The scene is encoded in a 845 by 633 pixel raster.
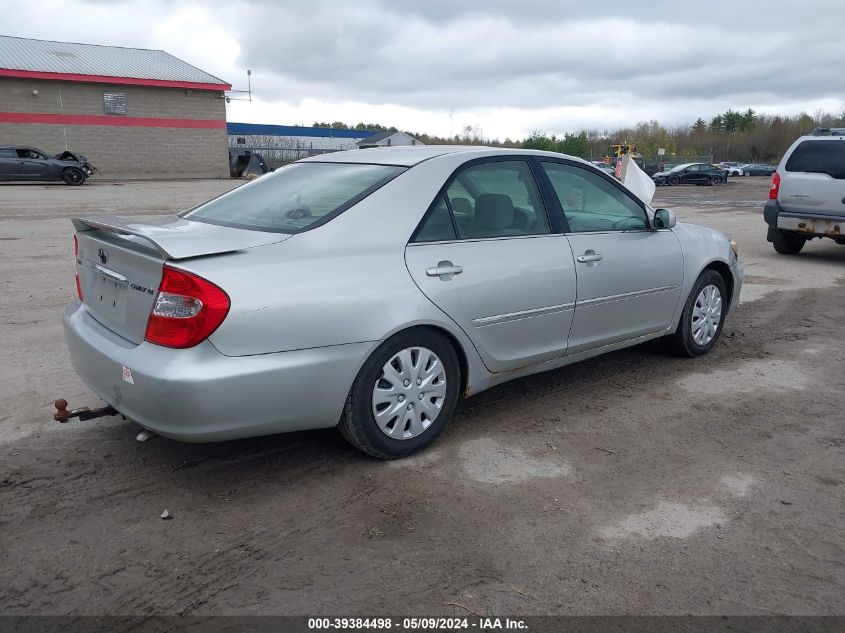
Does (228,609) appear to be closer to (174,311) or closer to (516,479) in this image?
(174,311)

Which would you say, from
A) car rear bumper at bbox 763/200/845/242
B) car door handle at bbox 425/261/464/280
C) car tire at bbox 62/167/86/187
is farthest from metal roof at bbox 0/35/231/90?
car door handle at bbox 425/261/464/280

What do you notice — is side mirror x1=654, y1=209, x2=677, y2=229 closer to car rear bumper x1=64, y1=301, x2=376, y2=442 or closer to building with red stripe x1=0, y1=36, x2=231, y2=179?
car rear bumper x1=64, y1=301, x2=376, y2=442

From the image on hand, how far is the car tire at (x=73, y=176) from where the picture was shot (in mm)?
26767

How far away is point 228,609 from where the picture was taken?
8.59ft

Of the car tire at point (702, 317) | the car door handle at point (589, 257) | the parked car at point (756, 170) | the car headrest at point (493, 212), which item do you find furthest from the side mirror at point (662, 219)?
the parked car at point (756, 170)

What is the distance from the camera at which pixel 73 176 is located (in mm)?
26922

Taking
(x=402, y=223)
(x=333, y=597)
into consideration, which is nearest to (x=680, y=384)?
(x=402, y=223)

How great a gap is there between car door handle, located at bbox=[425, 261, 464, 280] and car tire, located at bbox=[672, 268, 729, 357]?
2313mm

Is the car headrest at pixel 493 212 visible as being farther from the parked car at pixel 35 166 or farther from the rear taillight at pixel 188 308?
the parked car at pixel 35 166

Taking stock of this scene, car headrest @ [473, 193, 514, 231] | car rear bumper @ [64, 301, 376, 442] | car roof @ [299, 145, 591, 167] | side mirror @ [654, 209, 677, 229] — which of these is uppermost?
car roof @ [299, 145, 591, 167]

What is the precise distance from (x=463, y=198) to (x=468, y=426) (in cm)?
132

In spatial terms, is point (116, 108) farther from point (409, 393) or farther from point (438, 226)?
point (409, 393)

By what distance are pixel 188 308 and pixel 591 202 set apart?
2803mm

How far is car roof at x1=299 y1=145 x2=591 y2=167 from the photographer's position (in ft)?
13.9
